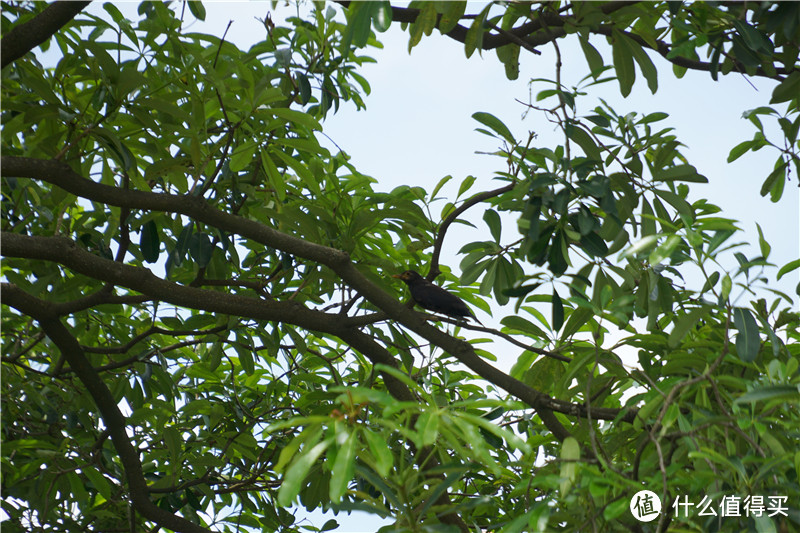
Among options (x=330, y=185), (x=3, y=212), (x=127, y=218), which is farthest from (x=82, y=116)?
(x=3, y=212)

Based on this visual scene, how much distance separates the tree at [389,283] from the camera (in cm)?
183

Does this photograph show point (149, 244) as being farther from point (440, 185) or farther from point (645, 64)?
point (645, 64)

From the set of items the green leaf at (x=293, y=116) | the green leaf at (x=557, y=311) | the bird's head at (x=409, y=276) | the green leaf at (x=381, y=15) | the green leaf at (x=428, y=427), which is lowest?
the green leaf at (x=428, y=427)

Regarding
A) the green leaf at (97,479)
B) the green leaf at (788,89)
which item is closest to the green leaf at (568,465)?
the green leaf at (788,89)

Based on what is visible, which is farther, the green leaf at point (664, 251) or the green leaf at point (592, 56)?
the green leaf at point (592, 56)

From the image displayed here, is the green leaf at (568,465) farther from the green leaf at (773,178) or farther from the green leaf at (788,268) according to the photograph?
the green leaf at (773,178)

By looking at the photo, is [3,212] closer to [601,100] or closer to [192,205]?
[192,205]

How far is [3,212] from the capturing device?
355 centimetres

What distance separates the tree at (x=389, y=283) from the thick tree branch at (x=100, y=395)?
11mm

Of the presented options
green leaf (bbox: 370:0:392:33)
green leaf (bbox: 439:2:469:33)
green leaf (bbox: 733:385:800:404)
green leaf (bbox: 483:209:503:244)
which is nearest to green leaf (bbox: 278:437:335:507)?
green leaf (bbox: 733:385:800:404)

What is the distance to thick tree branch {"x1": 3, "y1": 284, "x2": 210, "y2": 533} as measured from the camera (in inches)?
111

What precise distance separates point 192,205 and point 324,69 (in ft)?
3.29

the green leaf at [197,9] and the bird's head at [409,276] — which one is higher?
the green leaf at [197,9]

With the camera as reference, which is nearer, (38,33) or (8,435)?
(38,33)
